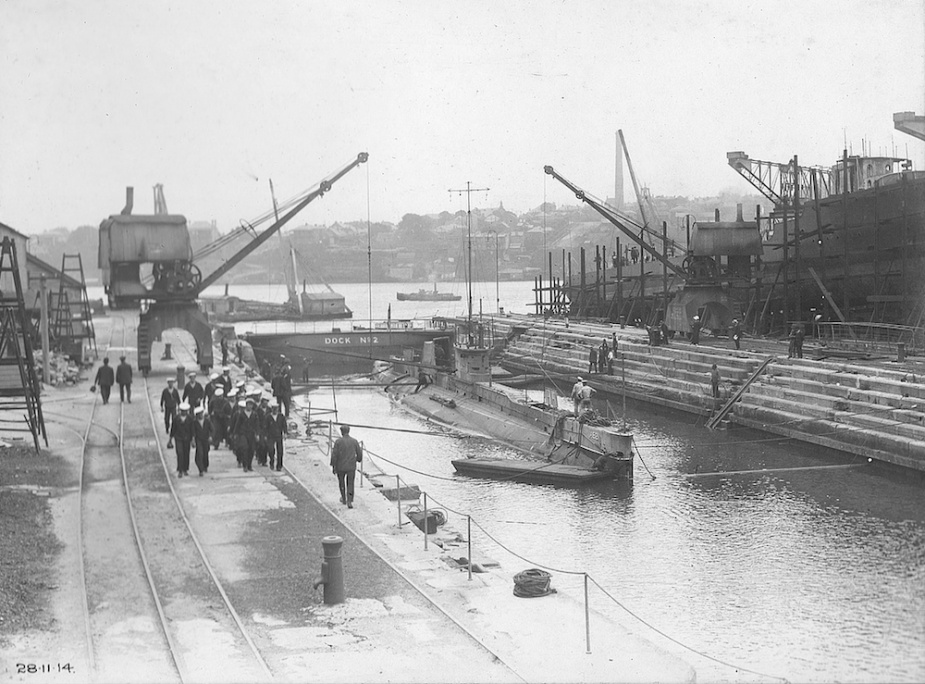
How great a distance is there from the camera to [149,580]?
17109 mm

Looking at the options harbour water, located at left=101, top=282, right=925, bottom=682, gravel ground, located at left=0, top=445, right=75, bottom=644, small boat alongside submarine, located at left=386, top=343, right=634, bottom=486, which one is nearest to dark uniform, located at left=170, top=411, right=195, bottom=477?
gravel ground, located at left=0, top=445, right=75, bottom=644

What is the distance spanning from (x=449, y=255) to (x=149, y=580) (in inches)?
5070

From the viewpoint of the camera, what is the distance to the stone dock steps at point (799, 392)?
33312 millimetres

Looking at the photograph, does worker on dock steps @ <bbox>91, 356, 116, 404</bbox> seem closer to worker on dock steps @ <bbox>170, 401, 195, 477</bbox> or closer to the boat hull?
worker on dock steps @ <bbox>170, 401, 195, 477</bbox>

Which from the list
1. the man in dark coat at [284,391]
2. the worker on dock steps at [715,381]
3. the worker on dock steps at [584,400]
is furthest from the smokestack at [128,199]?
the worker on dock steps at [715,381]

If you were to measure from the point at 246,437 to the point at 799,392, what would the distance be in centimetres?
2366

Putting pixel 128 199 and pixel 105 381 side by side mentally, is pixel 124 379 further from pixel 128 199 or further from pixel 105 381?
pixel 128 199

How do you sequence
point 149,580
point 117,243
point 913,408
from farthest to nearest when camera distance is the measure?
point 117,243
point 913,408
point 149,580

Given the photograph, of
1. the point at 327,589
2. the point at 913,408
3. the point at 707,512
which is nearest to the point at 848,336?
the point at 913,408

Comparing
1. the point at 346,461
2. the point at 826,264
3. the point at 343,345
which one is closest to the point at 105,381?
the point at 346,461

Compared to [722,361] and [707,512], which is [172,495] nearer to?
[707,512]

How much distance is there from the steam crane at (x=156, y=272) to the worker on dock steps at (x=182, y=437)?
11.4 metres

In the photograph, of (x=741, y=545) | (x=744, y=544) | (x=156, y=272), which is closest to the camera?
(x=741, y=545)

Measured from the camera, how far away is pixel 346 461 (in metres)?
22.6
